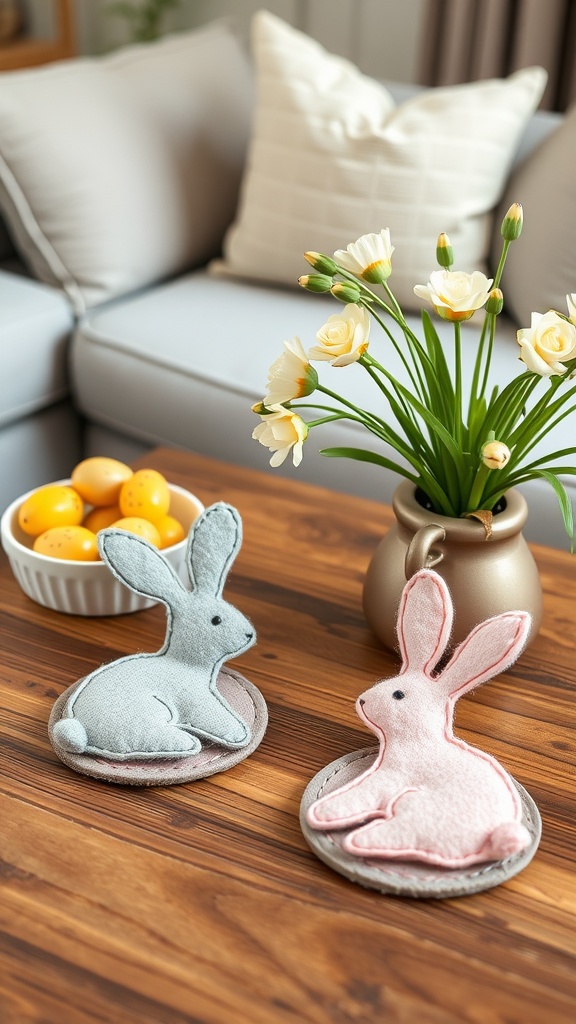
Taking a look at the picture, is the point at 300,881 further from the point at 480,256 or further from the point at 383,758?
the point at 480,256

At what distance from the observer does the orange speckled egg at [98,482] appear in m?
1.12

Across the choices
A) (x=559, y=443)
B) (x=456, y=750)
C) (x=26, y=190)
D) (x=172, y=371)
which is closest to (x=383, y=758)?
(x=456, y=750)

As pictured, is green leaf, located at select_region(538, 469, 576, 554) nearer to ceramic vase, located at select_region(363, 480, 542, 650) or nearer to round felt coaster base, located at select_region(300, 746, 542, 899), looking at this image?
ceramic vase, located at select_region(363, 480, 542, 650)

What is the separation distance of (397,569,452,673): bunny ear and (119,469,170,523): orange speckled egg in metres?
0.35

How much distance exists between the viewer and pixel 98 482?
3.67ft

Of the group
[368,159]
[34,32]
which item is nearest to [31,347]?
[368,159]

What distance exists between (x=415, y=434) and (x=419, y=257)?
36.5 inches

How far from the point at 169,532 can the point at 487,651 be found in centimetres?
40

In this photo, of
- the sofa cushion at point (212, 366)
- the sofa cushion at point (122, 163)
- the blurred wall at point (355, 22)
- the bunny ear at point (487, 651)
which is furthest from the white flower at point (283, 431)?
the blurred wall at point (355, 22)

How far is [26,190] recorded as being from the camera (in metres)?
1.80

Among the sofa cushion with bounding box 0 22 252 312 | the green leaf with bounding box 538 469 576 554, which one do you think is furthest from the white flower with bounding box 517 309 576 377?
the sofa cushion with bounding box 0 22 252 312

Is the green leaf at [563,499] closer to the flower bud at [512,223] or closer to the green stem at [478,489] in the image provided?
the green stem at [478,489]

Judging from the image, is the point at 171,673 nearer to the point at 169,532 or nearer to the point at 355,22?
the point at 169,532

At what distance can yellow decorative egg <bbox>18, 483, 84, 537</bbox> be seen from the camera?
1068 millimetres
